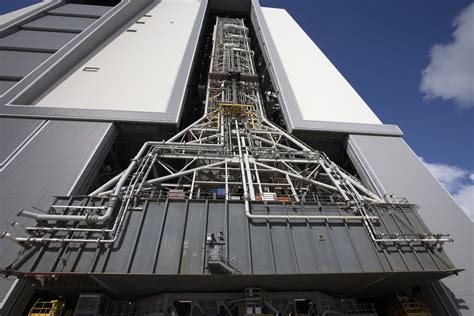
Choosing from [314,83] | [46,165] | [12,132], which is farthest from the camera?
[314,83]

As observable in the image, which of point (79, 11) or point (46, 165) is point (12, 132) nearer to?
point (46, 165)

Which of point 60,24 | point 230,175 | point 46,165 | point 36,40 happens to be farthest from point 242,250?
point 60,24

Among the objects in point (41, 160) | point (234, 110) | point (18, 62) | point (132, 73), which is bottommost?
point (41, 160)

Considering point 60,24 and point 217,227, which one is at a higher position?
point 60,24

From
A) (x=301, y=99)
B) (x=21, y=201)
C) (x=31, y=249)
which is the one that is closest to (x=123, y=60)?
(x=21, y=201)

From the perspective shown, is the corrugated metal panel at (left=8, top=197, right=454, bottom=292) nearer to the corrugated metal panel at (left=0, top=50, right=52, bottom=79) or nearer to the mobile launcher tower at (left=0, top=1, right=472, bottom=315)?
the mobile launcher tower at (left=0, top=1, right=472, bottom=315)

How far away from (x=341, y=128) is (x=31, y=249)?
18.7m

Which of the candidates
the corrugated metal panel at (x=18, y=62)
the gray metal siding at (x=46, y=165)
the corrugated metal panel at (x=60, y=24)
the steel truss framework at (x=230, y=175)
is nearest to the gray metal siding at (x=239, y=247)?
the steel truss framework at (x=230, y=175)

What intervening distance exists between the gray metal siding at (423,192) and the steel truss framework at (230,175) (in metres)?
0.87

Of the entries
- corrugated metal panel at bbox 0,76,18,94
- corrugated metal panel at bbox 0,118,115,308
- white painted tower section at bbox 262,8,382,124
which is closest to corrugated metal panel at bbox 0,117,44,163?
corrugated metal panel at bbox 0,118,115,308

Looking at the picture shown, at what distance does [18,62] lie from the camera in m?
18.0

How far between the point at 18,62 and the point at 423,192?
1269 inches

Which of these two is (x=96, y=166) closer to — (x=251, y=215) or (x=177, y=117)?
(x=177, y=117)

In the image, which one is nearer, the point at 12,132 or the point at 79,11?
the point at 12,132
